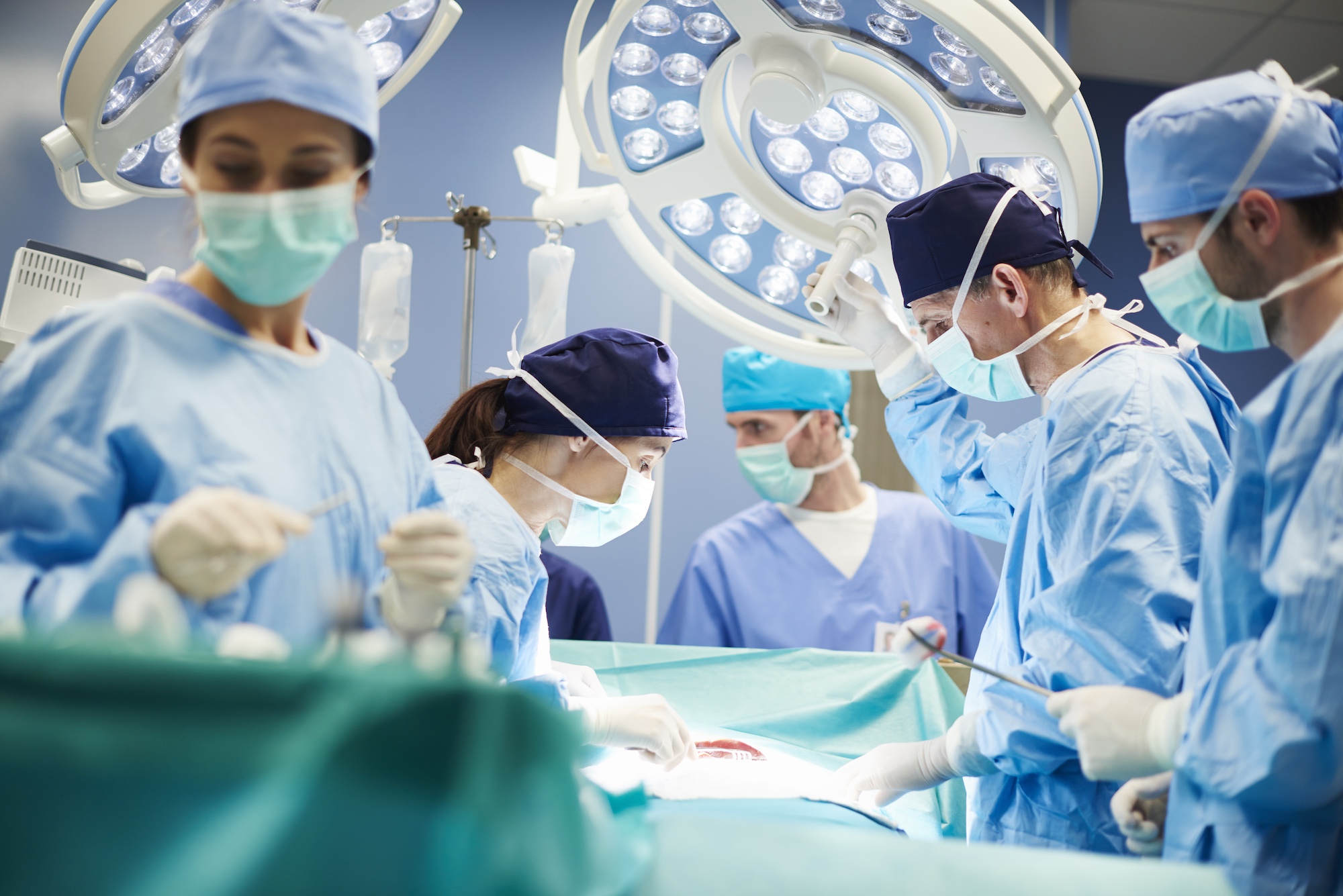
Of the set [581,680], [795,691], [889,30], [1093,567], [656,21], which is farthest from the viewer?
[795,691]

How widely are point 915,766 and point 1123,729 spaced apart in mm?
529

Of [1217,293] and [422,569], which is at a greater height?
[1217,293]

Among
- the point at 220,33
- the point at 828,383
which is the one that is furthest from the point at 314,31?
the point at 828,383

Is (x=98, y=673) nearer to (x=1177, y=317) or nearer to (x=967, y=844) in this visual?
(x=967, y=844)

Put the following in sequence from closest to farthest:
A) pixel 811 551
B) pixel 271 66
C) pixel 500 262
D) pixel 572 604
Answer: pixel 271 66, pixel 572 604, pixel 811 551, pixel 500 262

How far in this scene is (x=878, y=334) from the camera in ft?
6.97

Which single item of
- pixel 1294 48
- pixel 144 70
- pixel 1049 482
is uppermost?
pixel 1294 48

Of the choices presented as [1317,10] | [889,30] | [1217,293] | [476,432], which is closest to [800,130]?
[889,30]

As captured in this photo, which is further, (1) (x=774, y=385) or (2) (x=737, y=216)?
(1) (x=774, y=385)

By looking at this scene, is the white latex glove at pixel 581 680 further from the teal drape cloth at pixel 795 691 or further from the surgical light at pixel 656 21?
the surgical light at pixel 656 21

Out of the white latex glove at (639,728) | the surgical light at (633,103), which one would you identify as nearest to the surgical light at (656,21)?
the surgical light at (633,103)

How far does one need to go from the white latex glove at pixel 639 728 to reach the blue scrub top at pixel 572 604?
45.7 inches

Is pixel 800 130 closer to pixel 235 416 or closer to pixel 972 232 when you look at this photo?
pixel 972 232

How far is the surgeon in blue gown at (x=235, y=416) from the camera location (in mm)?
917
